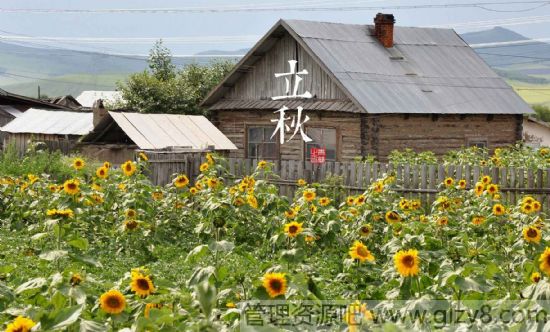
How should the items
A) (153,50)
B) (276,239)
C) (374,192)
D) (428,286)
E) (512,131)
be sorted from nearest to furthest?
(428,286) < (276,239) < (374,192) < (512,131) < (153,50)

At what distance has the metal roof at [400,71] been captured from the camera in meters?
24.7

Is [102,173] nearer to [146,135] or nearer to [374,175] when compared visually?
[374,175]

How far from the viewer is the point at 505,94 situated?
2866cm

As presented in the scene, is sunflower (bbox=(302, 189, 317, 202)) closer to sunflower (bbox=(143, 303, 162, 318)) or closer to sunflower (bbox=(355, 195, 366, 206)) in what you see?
sunflower (bbox=(355, 195, 366, 206))

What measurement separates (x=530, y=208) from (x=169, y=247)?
4417 mm

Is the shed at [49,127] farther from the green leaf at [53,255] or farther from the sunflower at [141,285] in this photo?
the sunflower at [141,285]

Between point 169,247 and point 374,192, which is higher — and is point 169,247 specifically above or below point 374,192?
below

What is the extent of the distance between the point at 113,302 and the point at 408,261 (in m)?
1.61

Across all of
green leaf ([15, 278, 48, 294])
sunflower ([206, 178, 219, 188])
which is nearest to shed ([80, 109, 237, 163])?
sunflower ([206, 178, 219, 188])

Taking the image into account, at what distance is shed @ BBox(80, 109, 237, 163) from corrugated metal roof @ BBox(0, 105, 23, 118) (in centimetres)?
1875

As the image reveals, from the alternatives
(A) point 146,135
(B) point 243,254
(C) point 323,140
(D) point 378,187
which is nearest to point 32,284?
(B) point 243,254

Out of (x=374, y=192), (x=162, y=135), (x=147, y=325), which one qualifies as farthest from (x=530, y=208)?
(x=162, y=135)

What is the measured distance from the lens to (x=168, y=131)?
23.3 meters

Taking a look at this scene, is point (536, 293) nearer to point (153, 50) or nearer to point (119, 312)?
point (119, 312)
